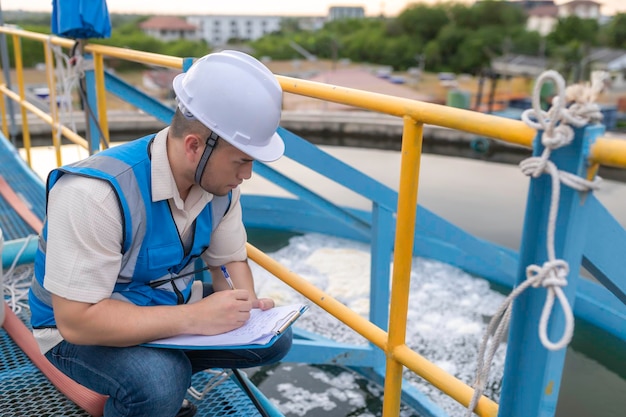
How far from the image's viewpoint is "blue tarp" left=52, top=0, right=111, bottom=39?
263 centimetres

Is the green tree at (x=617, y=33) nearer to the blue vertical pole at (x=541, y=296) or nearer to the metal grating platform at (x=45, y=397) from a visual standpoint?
the metal grating platform at (x=45, y=397)

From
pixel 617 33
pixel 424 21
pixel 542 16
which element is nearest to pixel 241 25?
pixel 424 21

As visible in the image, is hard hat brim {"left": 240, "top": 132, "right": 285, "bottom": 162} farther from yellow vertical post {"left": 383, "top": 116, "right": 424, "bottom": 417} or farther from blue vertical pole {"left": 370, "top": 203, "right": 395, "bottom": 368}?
blue vertical pole {"left": 370, "top": 203, "right": 395, "bottom": 368}

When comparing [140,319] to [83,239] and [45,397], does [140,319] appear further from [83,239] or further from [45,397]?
[45,397]

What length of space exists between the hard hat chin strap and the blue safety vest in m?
0.11

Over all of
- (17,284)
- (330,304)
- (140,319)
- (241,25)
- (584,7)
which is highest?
(584,7)

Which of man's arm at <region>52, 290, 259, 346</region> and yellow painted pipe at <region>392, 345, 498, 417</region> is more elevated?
man's arm at <region>52, 290, 259, 346</region>

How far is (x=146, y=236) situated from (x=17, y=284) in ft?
4.79

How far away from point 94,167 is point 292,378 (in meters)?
2.37

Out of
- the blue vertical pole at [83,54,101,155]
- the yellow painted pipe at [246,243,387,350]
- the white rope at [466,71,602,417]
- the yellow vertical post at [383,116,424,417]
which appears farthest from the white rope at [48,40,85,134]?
the white rope at [466,71,602,417]

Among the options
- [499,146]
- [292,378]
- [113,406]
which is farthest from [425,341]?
[499,146]

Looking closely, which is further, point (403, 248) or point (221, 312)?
point (221, 312)

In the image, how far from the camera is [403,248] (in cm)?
123

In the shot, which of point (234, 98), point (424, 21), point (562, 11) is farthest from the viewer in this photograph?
point (562, 11)
